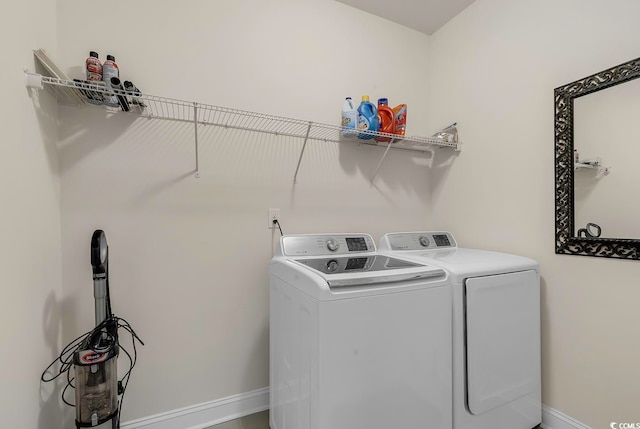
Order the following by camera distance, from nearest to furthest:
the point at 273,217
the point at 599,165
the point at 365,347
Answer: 1. the point at 365,347
2. the point at 599,165
3. the point at 273,217

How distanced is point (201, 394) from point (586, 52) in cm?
284

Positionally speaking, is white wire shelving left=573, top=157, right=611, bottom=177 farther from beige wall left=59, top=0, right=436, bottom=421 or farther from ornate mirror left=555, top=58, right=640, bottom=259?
beige wall left=59, top=0, right=436, bottom=421

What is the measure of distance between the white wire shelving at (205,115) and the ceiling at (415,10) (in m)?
0.89

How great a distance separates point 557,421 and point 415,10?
2856mm

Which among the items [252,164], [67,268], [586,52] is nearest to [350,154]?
[252,164]

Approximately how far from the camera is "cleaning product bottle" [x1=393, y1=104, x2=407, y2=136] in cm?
206

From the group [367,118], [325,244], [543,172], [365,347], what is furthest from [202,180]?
[543,172]

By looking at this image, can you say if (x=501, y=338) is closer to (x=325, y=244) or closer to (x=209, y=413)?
(x=325, y=244)

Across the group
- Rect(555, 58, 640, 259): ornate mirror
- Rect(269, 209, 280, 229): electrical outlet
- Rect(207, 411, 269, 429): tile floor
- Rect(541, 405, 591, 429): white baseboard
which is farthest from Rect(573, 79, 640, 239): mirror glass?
Rect(207, 411, 269, 429): tile floor

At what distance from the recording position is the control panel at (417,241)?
74.5 inches

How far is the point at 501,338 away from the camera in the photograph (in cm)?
144

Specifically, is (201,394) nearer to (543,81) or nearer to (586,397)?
(586,397)

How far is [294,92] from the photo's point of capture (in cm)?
196

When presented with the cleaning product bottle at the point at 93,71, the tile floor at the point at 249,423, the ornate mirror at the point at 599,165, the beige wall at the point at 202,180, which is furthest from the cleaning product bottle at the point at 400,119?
the tile floor at the point at 249,423
